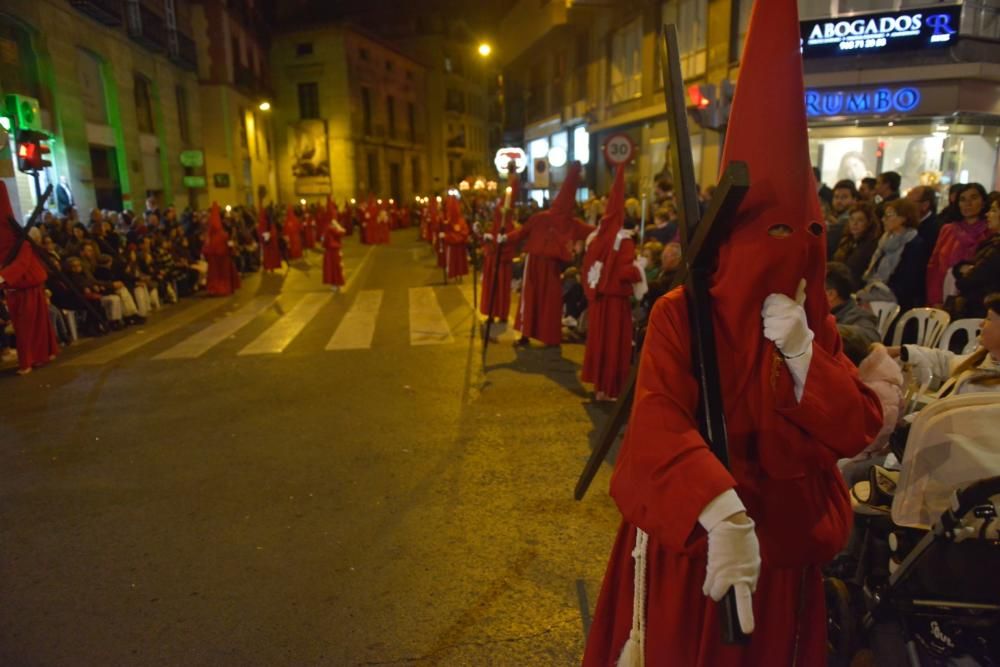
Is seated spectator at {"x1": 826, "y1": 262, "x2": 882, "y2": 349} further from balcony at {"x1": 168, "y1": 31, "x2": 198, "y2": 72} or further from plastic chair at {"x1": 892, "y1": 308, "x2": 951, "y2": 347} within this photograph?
balcony at {"x1": 168, "y1": 31, "x2": 198, "y2": 72}

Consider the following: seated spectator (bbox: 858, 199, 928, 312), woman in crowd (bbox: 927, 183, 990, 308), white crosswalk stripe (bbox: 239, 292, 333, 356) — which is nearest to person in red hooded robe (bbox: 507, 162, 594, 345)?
seated spectator (bbox: 858, 199, 928, 312)

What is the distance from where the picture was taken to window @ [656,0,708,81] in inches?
638

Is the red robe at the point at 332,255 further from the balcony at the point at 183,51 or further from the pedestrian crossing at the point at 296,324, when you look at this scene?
the balcony at the point at 183,51

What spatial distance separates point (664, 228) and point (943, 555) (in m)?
6.89

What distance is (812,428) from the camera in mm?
1800

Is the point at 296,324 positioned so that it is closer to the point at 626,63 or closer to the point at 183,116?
the point at 626,63

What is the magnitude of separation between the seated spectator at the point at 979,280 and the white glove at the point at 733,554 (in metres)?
4.56

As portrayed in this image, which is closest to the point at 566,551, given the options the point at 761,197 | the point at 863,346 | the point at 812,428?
the point at 863,346

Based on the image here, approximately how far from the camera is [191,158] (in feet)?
81.2

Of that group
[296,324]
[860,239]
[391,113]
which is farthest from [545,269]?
[391,113]

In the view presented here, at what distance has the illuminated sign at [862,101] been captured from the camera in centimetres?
1257

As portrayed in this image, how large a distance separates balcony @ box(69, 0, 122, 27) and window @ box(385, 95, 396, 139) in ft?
101

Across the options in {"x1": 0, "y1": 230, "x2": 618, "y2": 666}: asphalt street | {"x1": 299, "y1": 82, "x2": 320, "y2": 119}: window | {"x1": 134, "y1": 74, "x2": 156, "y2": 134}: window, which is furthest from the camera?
{"x1": 299, "y1": 82, "x2": 320, "y2": 119}: window

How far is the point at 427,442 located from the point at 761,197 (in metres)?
4.37
